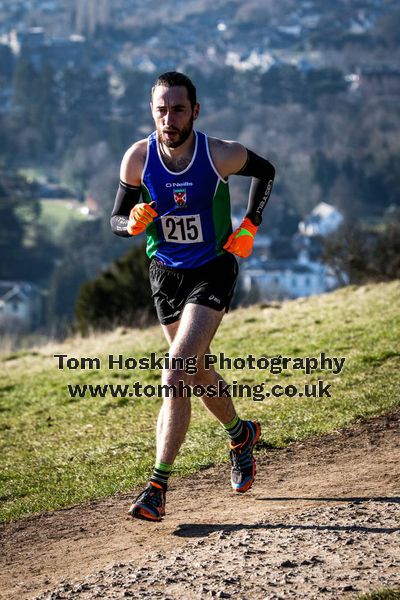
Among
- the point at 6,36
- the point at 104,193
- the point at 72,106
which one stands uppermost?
the point at 6,36

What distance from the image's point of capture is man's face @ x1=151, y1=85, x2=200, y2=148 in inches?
249

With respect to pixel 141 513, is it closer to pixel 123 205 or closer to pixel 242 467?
pixel 242 467

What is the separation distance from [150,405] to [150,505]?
4359mm

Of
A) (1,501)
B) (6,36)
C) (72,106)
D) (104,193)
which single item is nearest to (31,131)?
(72,106)

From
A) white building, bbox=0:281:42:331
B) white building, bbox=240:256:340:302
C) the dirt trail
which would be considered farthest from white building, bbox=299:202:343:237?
the dirt trail

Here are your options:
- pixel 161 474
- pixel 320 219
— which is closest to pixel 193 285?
pixel 161 474

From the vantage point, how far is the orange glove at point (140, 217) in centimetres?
630

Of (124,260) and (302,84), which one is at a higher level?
(302,84)

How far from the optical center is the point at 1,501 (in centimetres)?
768

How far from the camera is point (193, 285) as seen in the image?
6.52 metres

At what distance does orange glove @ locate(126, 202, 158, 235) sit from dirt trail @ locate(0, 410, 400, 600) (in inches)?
68.8

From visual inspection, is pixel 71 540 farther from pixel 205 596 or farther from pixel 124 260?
pixel 124 260

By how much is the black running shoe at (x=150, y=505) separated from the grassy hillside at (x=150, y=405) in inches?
48.0

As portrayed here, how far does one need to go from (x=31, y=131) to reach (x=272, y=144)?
23.8m
